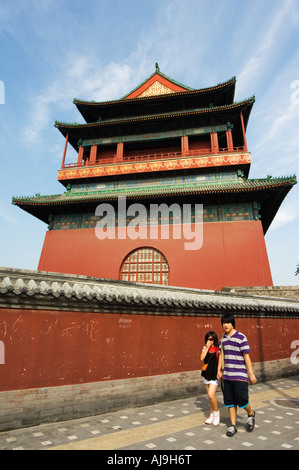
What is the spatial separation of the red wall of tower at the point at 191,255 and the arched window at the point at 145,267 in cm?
30

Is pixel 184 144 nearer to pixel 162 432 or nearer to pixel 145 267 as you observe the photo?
pixel 145 267

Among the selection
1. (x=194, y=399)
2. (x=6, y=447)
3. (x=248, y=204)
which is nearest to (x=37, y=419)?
(x=6, y=447)

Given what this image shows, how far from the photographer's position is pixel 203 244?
1258cm

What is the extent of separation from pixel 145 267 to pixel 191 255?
226cm

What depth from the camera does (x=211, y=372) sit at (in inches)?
158

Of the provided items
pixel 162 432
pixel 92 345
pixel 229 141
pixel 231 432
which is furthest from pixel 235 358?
pixel 229 141

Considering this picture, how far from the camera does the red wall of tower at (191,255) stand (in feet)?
38.8

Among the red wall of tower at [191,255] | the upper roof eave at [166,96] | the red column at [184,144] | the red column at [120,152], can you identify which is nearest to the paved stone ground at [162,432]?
the red wall of tower at [191,255]

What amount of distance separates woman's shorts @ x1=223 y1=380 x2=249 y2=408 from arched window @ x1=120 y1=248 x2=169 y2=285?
354 inches

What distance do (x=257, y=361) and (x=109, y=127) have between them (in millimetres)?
14611

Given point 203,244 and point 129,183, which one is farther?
point 129,183

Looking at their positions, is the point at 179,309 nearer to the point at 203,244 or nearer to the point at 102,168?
the point at 203,244

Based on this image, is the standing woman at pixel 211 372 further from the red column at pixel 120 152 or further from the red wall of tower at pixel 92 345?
the red column at pixel 120 152

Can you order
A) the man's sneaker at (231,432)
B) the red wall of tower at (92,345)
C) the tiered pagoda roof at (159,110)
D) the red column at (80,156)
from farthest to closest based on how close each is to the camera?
the red column at (80,156) < the tiered pagoda roof at (159,110) < the red wall of tower at (92,345) < the man's sneaker at (231,432)
